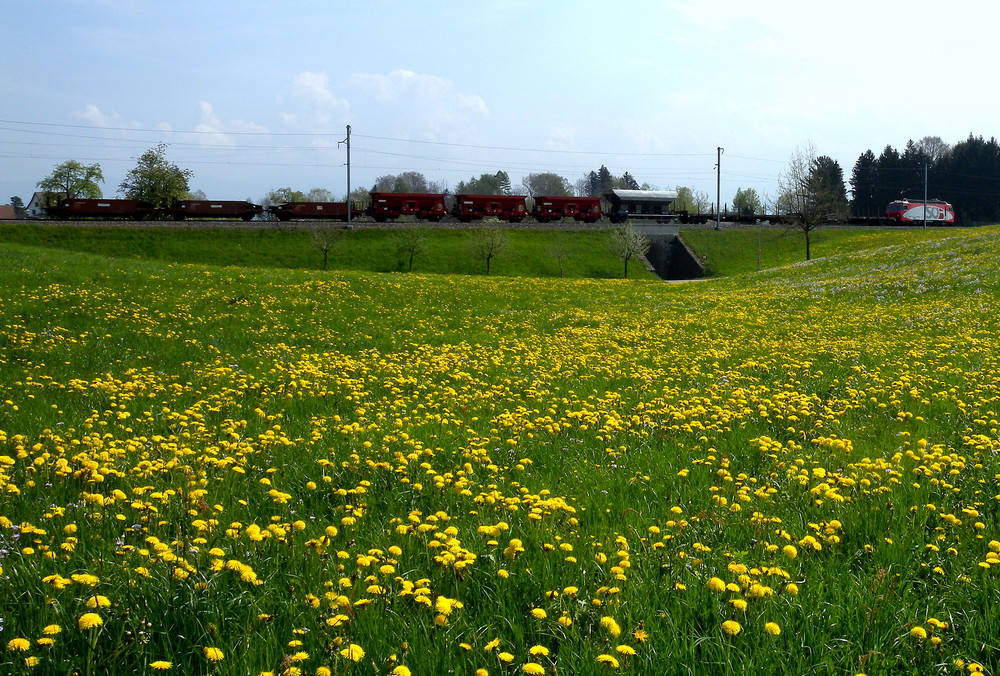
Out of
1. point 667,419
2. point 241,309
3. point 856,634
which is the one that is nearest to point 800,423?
point 667,419

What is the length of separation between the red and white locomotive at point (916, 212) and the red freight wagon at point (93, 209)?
78.0 meters

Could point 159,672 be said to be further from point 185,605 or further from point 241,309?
point 241,309

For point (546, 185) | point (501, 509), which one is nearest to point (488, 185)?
point (546, 185)

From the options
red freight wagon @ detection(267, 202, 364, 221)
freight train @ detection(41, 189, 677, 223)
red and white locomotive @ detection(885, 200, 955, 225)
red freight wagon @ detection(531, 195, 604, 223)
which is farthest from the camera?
red and white locomotive @ detection(885, 200, 955, 225)

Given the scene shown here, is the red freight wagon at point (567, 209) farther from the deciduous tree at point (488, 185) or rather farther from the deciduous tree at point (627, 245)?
the deciduous tree at point (488, 185)

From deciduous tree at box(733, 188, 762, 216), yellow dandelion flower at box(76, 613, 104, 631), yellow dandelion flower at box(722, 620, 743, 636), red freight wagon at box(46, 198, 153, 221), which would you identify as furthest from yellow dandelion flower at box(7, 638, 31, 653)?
deciduous tree at box(733, 188, 762, 216)

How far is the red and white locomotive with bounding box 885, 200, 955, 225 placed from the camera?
79.3m

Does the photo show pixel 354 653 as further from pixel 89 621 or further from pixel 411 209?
pixel 411 209

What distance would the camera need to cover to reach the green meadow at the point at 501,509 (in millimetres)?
3086

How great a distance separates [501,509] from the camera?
190 inches

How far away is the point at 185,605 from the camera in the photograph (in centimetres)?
328

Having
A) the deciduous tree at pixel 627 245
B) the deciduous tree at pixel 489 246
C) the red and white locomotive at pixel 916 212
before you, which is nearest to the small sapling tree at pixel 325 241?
the deciduous tree at pixel 489 246

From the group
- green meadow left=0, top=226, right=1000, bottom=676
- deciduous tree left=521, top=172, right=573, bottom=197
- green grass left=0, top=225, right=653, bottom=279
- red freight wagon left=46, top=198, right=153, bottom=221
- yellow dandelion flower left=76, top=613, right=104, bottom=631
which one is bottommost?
green meadow left=0, top=226, right=1000, bottom=676

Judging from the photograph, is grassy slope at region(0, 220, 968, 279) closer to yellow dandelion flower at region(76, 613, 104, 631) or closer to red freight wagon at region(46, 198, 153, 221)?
red freight wagon at region(46, 198, 153, 221)
